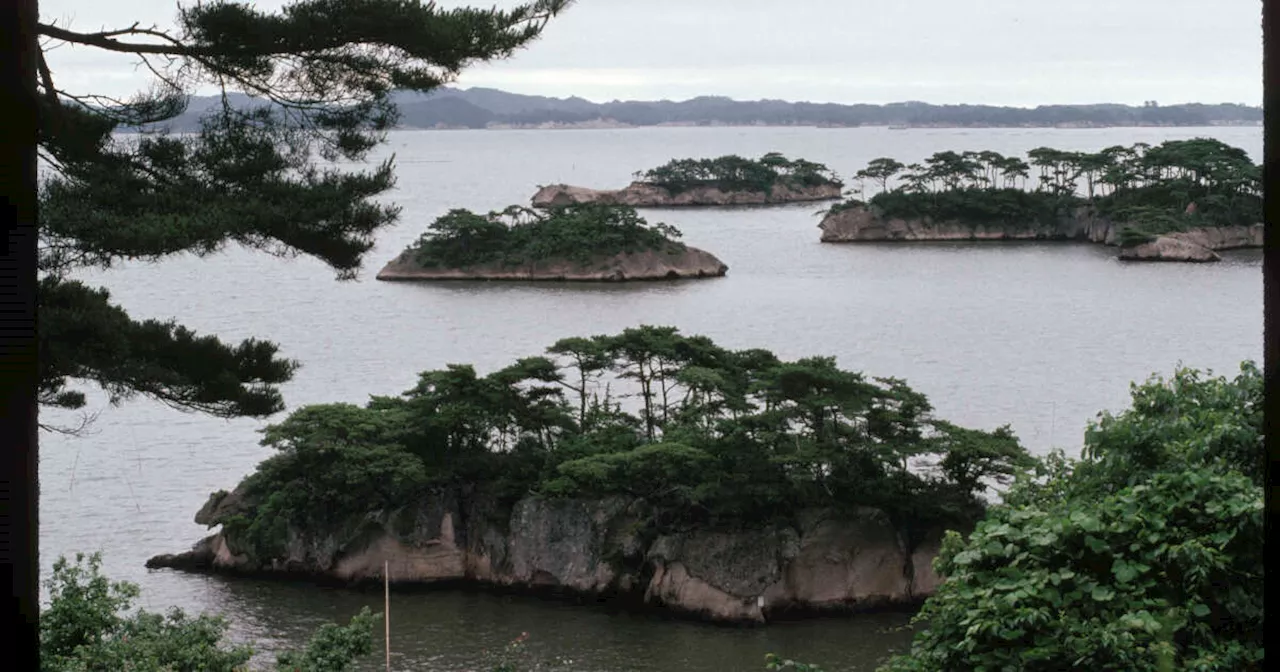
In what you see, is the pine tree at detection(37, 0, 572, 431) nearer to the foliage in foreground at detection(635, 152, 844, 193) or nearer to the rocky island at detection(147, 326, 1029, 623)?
the rocky island at detection(147, 326, 1029, 623)

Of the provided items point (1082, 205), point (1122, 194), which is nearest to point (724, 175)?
point (1082, 205)

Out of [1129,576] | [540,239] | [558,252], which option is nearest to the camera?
[1129,576]

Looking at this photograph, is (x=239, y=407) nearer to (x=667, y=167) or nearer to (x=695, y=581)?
(x=695, y=581)

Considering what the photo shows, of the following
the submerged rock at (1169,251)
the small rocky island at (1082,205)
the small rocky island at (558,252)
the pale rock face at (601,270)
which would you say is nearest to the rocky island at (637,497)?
the pale rock face at (601,270)

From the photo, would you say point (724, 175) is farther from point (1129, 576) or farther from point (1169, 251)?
point (1129, 576)

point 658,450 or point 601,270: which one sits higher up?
point 601,270

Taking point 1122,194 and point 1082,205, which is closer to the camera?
point 1122,194

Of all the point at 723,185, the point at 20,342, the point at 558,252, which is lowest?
the point at 20,342

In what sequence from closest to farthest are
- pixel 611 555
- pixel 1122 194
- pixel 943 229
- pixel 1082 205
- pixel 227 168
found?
pixel 227 168, pixel 611 555, pixel 1122 194, pixel 1082 205, pixel 943 229
